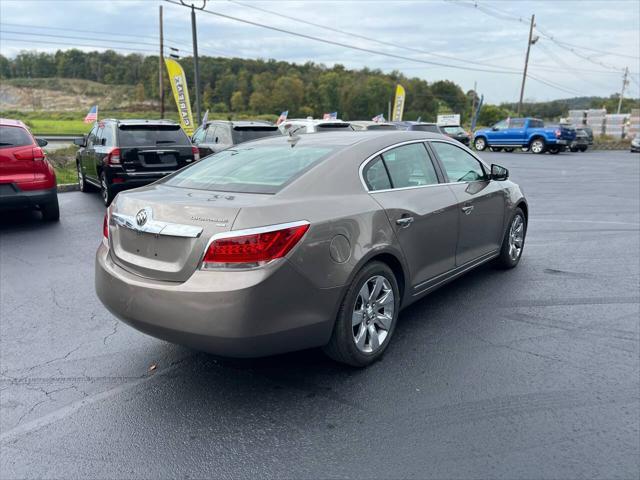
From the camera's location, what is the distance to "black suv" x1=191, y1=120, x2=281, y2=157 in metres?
11.6

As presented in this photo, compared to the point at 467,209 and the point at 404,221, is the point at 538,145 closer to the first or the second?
the point at 467,209

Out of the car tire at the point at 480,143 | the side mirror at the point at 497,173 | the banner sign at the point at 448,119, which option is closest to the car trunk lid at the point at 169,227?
the side mirror at the point at 497,173

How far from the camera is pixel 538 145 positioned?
29.2 metres

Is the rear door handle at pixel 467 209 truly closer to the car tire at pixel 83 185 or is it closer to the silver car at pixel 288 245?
the silver car at pixel 288 245

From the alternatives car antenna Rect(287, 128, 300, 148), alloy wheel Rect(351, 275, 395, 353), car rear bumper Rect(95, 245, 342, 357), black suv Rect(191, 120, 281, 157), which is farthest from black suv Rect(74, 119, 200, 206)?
alloy wheel Rect(351, 275, 395, 353)

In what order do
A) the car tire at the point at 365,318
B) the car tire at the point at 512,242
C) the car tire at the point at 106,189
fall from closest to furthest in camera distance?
the car tire at the point at 365,318 < the car tire at the point at 512,242 < the car tire at the point at 106,189

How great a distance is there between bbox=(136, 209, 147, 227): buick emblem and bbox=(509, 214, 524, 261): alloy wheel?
4.00 meters

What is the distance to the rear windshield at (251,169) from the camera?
3406mm

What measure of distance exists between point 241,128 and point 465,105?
118164mm

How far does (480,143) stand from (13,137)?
2849cm

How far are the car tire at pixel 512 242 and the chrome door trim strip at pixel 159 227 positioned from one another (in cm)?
375

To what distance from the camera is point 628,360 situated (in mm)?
3660

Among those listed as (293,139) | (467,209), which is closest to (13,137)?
(293,139)

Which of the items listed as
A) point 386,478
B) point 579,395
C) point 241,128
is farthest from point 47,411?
point 241,128
